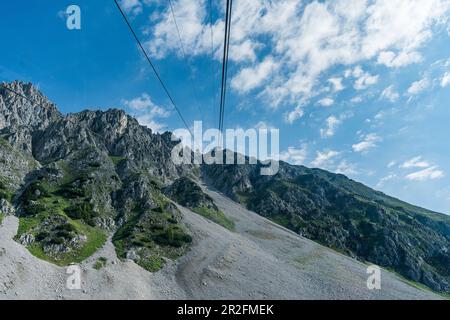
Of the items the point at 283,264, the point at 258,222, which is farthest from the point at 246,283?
the point at 258,222

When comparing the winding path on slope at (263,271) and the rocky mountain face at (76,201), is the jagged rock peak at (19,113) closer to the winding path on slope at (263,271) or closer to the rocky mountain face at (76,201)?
the rocky mountain face at (76,201)

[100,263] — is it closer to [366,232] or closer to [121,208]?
[121,208]

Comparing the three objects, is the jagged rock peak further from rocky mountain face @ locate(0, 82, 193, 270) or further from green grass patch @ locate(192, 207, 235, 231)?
green grass patch @ locate(192, 207, 235, 231)

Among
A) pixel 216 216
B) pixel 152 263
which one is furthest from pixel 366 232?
pixel 152 263

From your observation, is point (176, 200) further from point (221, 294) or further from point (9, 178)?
point (221, 294)

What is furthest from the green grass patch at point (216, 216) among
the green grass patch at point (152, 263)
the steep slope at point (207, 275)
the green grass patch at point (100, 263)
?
the green grass patch at point (100, 263)
